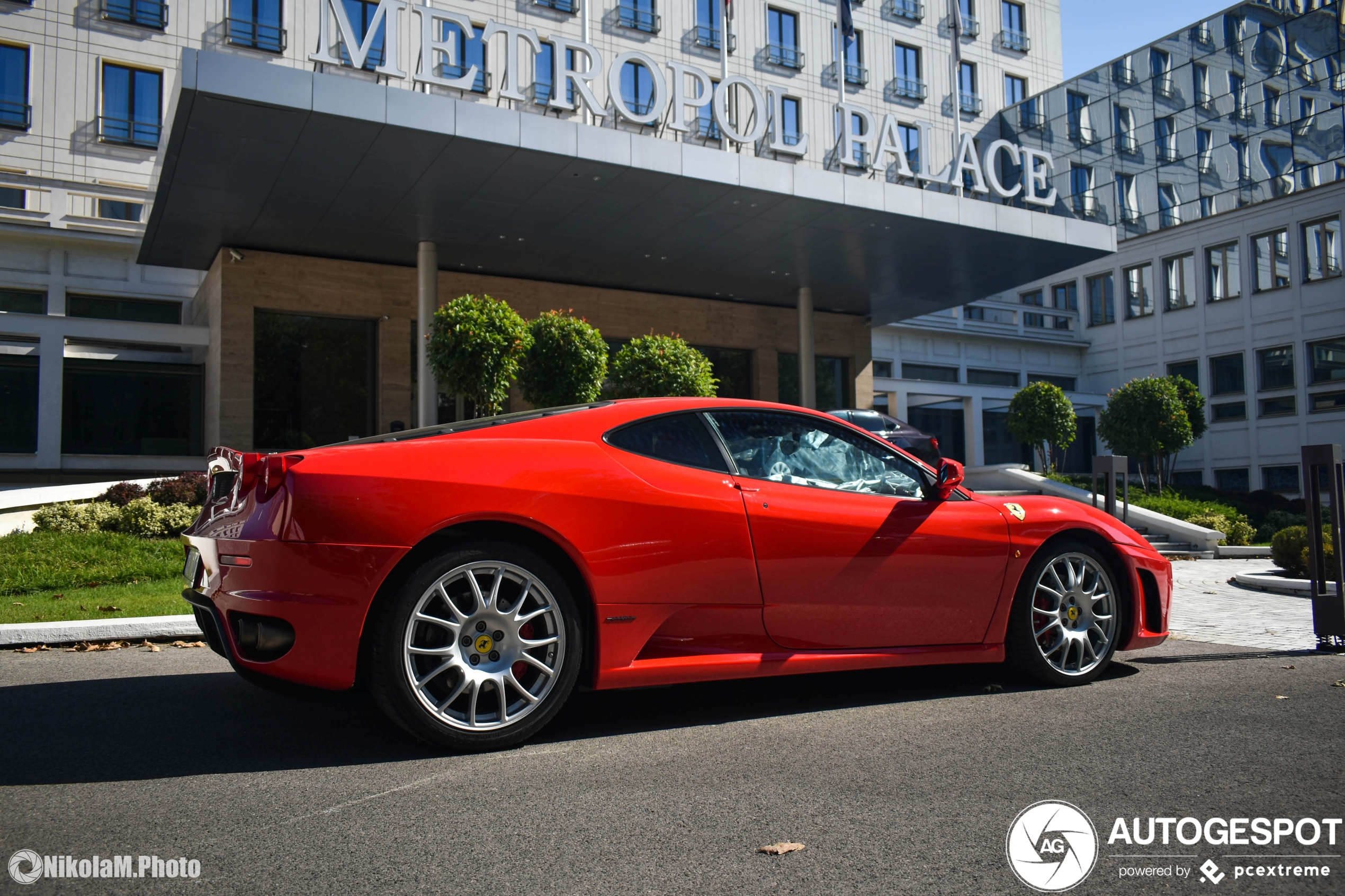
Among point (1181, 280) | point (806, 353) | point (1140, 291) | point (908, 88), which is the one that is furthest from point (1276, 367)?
point (806, 353)

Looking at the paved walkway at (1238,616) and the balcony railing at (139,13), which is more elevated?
the balcony railing at (139,13)

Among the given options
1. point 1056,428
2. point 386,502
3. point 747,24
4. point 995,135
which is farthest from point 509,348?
point 995,135

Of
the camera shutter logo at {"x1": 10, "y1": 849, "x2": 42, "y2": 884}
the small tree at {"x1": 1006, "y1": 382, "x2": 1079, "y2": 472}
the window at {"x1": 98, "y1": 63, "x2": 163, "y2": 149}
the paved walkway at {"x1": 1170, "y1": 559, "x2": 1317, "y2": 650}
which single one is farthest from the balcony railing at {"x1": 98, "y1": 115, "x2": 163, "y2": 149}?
the camera shutter logo at {"x1": 10, "y1": 849, "x2": 42, "y2": 884}

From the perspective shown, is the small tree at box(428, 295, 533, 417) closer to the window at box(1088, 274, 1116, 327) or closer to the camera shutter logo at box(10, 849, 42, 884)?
the camera shutter logo at box(10, 849, 42, 884)

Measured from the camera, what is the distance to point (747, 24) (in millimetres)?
33625

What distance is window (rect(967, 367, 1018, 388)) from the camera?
40125 mm

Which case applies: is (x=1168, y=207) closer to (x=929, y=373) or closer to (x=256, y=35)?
(x=929, y=373)

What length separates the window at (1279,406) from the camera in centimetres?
3497

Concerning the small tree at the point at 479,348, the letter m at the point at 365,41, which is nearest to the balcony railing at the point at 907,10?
the letter m at the point at 365,41

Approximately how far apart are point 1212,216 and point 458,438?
41.4 meters

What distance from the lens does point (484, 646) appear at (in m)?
3.47

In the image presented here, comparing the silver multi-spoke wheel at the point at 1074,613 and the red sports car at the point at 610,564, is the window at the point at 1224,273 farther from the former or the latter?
the red sports car at the point at 610,564

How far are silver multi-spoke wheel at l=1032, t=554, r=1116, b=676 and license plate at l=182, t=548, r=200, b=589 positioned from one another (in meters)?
3.77

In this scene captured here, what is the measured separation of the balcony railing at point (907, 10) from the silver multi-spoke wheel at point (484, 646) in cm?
3954
